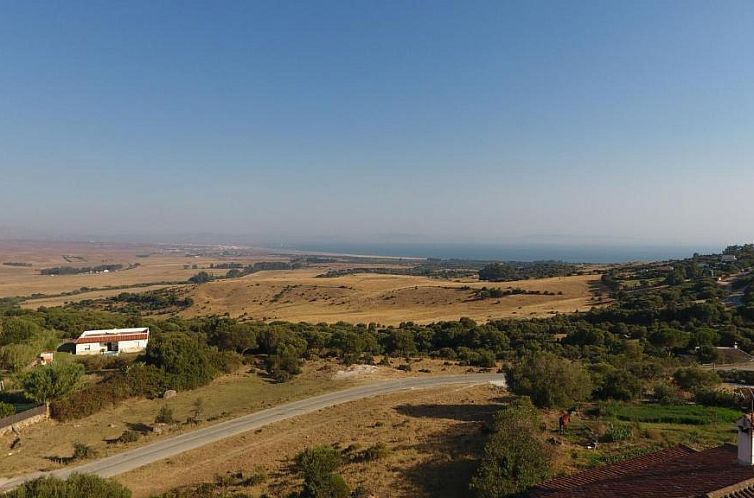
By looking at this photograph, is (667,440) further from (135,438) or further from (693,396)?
(135,438)

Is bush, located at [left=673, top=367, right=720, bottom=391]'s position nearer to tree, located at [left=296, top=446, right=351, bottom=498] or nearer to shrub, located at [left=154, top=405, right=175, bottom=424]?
tree, located at [left=296, top=446, right=351, bottom=498]

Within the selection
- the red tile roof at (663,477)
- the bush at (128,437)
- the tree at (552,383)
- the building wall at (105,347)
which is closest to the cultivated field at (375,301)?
the building wall at (105,347)

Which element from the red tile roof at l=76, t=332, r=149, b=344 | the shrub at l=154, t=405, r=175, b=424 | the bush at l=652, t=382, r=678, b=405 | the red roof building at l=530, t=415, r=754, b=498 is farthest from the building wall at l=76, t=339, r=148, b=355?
the bush at l=652, t=382, r=678, b=405

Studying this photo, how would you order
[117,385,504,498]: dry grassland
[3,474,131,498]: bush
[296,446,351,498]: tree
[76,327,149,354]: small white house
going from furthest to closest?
[76,327,149,354]: small white house → [117,385,504,498]: dry grassland → [296,446,351,498]: tree → [3,474,131,498]: bush

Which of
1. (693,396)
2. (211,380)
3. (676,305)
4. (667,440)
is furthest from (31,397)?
(676,305)

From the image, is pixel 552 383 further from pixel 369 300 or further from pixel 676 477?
pixel 369 300

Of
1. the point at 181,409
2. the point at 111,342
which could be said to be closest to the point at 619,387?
the point at 181,409

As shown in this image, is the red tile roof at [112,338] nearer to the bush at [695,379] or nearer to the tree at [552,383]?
the tree at [552,383]
